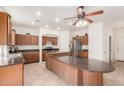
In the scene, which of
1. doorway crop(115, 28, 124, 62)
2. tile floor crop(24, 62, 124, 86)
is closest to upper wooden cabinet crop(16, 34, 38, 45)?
tile floor crop(24, 62, 124, 86)

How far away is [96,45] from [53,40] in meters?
4.47

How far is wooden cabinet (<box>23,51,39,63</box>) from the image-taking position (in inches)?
298

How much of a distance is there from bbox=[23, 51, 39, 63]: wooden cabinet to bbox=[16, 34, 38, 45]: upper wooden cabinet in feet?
2.81

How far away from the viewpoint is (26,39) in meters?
8.08

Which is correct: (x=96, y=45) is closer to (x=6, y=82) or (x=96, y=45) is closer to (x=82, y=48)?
(x=82, y=48)

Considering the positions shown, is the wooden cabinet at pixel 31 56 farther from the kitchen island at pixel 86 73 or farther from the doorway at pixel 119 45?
the doorway at pixel 119 45

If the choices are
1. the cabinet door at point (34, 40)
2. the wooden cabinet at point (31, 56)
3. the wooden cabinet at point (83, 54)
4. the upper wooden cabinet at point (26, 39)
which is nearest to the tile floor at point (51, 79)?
the wooden cabinet at point (31, 56)

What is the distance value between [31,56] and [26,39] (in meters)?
1.34

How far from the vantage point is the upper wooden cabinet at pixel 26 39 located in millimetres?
7699

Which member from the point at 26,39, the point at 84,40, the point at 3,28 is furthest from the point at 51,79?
the point at 26,39

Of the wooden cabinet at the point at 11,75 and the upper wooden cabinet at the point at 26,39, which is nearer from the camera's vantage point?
the wooden cabinet at the point at 11,75

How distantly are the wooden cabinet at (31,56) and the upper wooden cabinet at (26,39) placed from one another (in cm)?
86

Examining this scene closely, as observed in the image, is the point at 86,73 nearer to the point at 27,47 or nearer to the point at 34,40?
the point at 34,40
